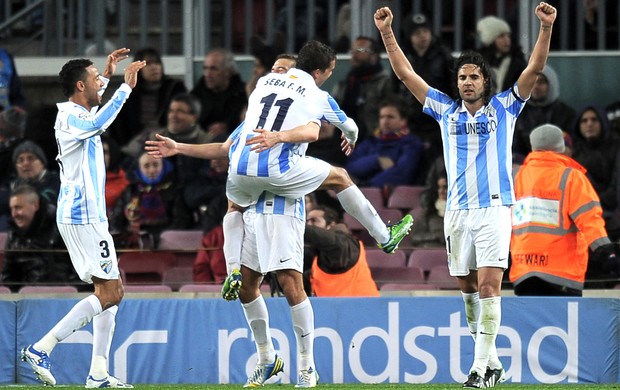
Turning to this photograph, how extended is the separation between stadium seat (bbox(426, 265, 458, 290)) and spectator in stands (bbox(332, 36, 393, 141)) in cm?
228

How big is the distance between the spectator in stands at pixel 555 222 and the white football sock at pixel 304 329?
217 centimetres

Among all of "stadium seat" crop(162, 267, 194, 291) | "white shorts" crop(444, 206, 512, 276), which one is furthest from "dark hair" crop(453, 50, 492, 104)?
"stadium seat" crop(162, 267, 194, 291)

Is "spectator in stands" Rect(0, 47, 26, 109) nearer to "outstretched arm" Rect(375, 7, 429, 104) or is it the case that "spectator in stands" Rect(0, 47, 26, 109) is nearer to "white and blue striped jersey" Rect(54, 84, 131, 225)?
"white and blue striped jersey" Rect(54, 84, 131, 225)

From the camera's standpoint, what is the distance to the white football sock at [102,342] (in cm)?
933

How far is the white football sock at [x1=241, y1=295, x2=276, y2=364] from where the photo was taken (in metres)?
9.20

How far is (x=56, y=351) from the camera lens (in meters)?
10.7

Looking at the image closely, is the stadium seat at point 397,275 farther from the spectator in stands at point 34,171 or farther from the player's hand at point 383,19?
the player's hand at point 383,19

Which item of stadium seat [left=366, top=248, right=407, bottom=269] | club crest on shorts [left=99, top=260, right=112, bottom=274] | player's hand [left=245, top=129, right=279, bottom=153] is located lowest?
stadium seat [left=366, top=248, right=407, bottom=269]

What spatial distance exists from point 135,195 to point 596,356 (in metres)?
4.83

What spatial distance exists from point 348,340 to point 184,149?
235cm

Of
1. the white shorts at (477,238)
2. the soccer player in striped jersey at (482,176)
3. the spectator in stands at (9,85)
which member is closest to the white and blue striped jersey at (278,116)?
the soccer player in striped jersey at (482,176)

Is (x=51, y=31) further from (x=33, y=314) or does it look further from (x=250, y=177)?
(x=250, y=177)

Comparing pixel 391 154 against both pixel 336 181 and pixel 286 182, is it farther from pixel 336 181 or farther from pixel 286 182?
pixel 286 182

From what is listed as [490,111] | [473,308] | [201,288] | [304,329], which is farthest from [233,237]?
[201,288]
